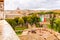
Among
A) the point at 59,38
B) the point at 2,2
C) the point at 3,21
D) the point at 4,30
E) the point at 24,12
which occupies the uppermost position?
the point at 2,2

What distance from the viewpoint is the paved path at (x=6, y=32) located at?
160cm

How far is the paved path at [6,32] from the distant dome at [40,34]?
11 cm

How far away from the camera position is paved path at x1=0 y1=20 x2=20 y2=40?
5.25 ft

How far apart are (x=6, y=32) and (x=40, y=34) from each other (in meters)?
0.42

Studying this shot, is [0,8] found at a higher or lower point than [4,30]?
higher

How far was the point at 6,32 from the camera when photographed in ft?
5.44

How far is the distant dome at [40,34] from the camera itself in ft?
5.49

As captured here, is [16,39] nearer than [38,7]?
Yes

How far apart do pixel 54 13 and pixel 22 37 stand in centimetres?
52

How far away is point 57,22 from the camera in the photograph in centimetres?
174

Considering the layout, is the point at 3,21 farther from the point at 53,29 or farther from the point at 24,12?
the point at 53,29

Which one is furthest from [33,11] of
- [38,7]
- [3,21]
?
[3,21]

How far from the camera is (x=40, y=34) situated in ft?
5.58

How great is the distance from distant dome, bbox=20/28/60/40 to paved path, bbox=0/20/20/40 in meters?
0.11
